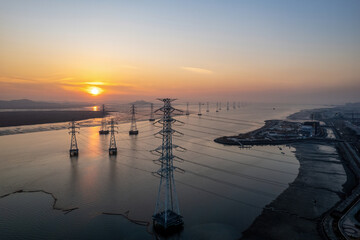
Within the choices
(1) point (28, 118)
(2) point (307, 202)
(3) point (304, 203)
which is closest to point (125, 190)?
(3) point (304, 203)

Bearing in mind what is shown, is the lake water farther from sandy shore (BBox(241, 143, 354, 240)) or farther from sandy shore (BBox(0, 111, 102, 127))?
sandy shore (BBox(0, 111, 102, 127))

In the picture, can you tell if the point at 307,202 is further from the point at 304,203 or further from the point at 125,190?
the point at 125,190

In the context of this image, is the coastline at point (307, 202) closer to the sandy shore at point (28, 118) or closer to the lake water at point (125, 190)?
the lake water at point (125, 190)

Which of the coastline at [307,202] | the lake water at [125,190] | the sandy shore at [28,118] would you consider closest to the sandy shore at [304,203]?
the coastline at [307,202]

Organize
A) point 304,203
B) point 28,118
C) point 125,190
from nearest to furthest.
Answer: point 304,203 < point 125,190 < point 28,118

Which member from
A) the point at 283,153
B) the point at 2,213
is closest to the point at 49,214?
the point at 2,213

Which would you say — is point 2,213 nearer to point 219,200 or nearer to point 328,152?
point 219,200

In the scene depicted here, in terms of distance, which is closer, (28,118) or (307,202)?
(307,202)
